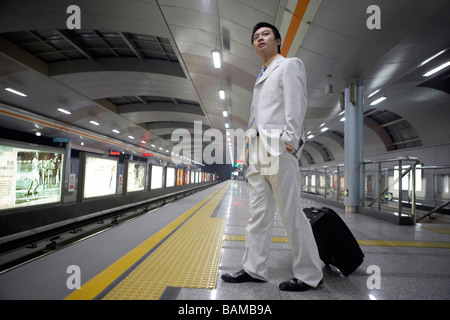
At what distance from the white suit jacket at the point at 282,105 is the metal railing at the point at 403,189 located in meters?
4.83

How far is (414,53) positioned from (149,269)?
8.26 metres

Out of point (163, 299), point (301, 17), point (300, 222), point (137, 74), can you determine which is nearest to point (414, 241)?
point (300, 222)

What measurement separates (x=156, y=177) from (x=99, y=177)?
4.77 metres

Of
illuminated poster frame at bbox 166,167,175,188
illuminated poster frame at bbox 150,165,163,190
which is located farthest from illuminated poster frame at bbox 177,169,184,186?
illuminated poster frame at bbox 150,165,163,190

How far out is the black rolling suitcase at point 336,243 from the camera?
194 centimetres

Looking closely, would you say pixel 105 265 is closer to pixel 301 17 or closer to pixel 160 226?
pixel 160 226

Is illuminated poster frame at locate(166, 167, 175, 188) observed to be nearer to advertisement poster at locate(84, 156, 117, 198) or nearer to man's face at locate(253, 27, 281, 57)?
advertisement poster at locate(84, 156, 117, 198)

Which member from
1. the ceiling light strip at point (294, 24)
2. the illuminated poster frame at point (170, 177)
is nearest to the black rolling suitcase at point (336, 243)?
the ceiling light strip at point (294, 24)

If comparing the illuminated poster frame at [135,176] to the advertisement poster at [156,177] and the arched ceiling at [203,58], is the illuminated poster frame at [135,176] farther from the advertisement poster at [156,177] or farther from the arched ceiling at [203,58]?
the arched ceiling at [203,58]

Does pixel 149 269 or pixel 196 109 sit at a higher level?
pixel 196 109

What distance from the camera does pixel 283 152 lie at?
168 centimetres

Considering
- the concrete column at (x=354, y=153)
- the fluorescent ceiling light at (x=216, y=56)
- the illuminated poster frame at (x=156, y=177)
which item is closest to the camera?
the concrete column at (x=354, y=153)

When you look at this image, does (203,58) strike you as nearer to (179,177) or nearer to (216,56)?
(216,56)
